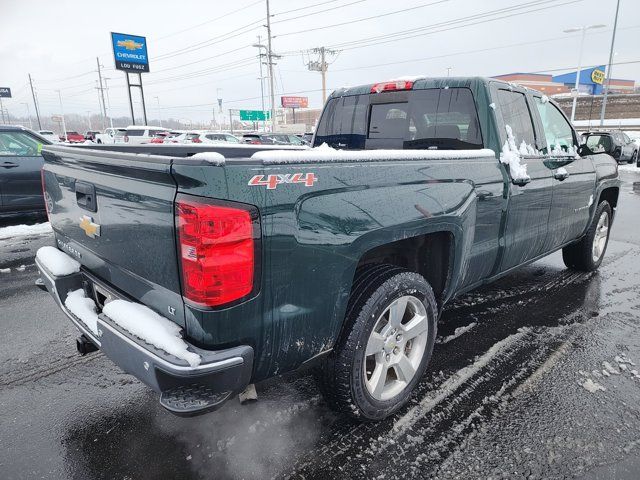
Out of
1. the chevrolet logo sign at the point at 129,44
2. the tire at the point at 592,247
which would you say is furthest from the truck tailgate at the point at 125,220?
the chevrolet logo sign at the point at 129,44

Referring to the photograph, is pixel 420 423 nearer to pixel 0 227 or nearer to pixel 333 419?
pixel 333 419

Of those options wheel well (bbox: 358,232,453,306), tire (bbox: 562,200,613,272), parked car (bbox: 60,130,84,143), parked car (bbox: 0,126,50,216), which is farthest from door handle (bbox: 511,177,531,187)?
parked car (bbox: 60,130,84,143)

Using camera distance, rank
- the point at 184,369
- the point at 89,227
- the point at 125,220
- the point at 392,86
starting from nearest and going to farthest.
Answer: the point at 184,369 → the point at 125,220 → the point at 89,227 → the point at 392,86

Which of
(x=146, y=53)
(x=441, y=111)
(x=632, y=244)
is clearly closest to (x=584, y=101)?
(x=146, y=53)

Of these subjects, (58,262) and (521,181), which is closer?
(58,262)

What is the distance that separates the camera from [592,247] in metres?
4.86

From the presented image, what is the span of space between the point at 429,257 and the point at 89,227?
2.01m

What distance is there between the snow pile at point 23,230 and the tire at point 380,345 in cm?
661

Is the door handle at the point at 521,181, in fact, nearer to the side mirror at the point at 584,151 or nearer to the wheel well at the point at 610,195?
the side mirror at the point at 584,151

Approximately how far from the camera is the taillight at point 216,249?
158 centimetres

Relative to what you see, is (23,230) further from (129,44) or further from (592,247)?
(129,44)

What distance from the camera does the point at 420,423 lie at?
244 cm

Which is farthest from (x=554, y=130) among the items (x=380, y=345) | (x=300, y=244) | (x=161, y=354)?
(x=161, y=354)

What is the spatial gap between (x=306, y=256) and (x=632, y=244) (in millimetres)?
6644
